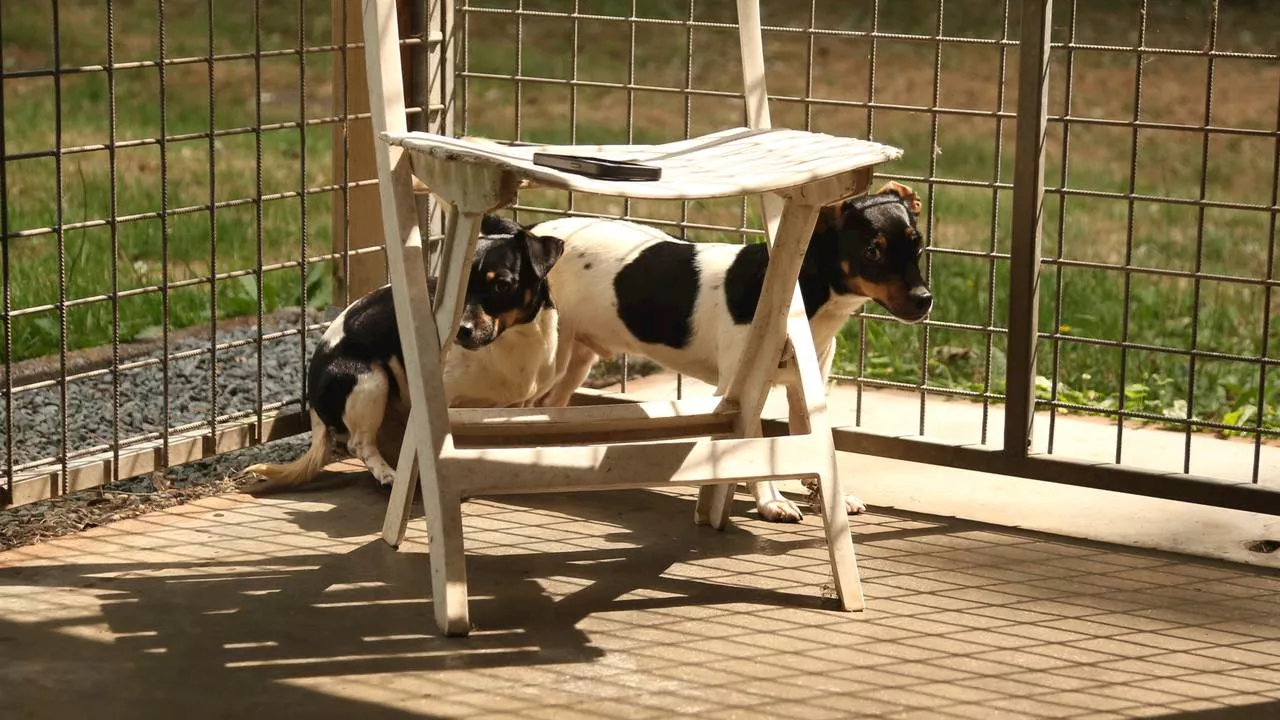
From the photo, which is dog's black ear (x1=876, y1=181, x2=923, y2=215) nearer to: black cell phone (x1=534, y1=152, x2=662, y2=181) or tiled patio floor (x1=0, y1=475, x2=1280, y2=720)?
tiled patio floor (x1=0, y1=475, x2=1280, y2=720)

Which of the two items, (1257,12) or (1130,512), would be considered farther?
(1257,12)

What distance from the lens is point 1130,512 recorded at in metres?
4.21

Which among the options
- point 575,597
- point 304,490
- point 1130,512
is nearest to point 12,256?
point 304,490

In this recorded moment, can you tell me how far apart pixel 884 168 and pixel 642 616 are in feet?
14.9

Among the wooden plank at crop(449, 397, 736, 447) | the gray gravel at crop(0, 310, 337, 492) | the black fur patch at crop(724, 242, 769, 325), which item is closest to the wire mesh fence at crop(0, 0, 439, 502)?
the gray gravel at crop(0, 310, 337, 492)

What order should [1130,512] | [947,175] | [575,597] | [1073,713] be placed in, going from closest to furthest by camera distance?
[1073,713]
[575,597]
[1130,512]
[947,175]

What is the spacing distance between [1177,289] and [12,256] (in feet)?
14.7

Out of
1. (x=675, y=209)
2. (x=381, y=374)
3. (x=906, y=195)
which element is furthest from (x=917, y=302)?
(x=675, y=209)

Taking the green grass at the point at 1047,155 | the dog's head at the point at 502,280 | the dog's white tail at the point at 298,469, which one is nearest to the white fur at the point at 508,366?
the dog's head at the point at 502,280

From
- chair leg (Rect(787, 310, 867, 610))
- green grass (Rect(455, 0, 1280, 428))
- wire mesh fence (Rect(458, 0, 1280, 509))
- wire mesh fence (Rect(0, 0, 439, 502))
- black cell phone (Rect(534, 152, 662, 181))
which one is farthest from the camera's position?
green grass (Rect(455, 0, 1280, 428))

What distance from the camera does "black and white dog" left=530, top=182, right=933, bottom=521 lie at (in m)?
3.92

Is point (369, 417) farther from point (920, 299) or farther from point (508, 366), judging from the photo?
point (920, 299)

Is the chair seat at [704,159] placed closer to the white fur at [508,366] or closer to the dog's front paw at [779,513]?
the white fur at [508,366]

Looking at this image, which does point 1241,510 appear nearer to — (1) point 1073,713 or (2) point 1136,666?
(2) point 1136,666
